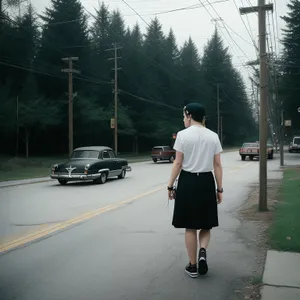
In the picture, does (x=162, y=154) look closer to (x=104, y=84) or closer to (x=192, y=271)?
(x=104, y=84)

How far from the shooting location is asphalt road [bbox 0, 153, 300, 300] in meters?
4.24

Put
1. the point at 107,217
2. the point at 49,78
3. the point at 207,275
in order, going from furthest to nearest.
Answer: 1. the point at 49,78
2. the point at 107,217
3. the point at 207,275

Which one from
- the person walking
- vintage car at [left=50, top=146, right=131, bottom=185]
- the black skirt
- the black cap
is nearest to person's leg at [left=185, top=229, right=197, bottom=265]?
the person walking

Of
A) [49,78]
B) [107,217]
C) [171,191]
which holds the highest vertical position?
[49,78]

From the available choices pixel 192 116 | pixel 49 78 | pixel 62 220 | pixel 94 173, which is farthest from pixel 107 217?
pixel 49 78

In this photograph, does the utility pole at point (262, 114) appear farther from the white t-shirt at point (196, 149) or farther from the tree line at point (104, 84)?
the tree line at point (104, 84)

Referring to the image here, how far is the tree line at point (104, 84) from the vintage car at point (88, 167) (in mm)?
16333

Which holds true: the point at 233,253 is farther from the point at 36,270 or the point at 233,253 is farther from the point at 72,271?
the point at 36,270

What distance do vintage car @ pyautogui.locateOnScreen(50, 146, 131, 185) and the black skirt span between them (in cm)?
1115

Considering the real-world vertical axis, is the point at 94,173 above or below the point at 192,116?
below

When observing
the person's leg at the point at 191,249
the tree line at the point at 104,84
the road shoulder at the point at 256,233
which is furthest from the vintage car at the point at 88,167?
the tree line at the point at 104,84

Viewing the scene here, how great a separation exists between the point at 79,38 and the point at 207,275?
48.7 meters

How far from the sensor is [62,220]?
27.2 ft

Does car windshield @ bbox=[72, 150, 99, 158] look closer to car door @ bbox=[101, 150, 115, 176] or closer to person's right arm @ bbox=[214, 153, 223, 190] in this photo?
car door @ bbox=[101, 150, 115, 176]
